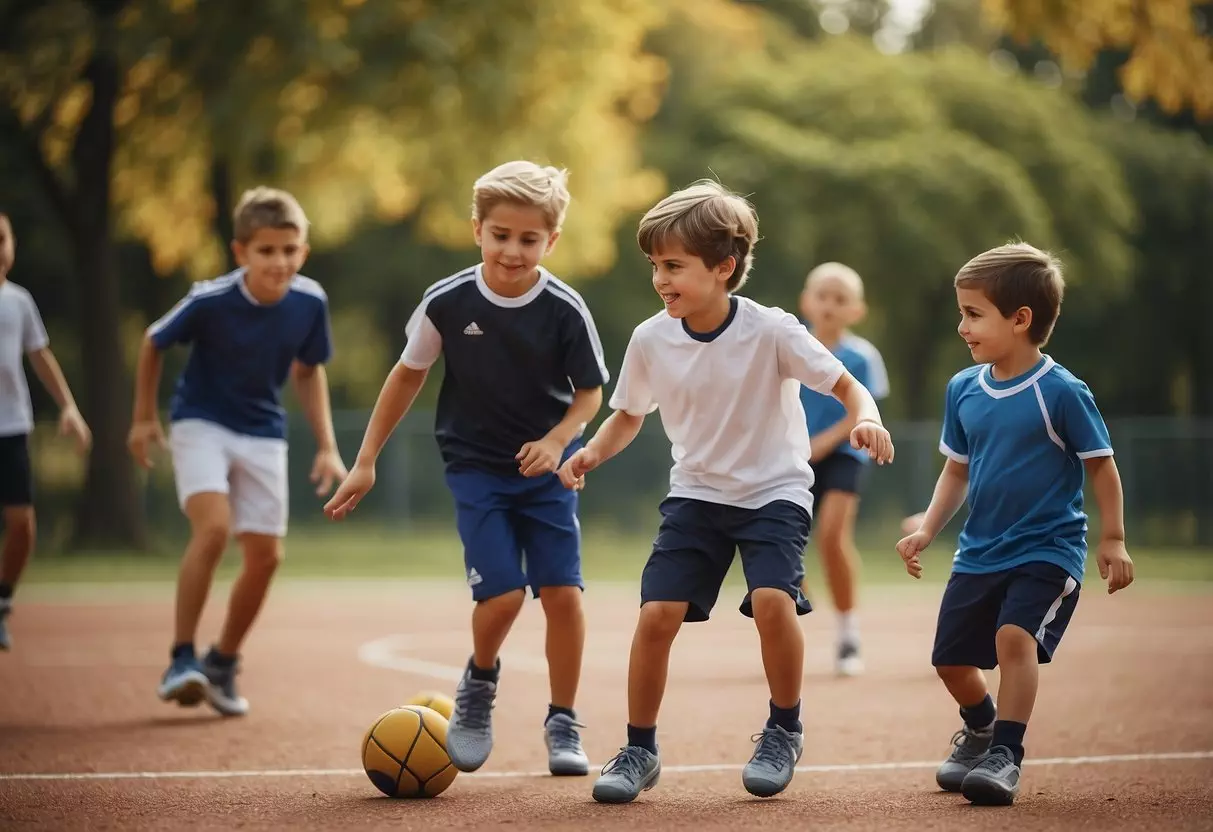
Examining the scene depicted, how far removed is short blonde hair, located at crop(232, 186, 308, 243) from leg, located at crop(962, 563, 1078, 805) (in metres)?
3.75

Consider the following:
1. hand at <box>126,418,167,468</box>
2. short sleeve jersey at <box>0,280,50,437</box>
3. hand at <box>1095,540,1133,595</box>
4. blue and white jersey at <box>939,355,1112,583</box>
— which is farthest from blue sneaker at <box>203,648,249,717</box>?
hand at <box>1095,540,1133,595</box>

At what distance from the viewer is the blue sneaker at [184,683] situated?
23.9 ft

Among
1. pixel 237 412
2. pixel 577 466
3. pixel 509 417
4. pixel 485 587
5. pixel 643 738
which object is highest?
pixel 509 417

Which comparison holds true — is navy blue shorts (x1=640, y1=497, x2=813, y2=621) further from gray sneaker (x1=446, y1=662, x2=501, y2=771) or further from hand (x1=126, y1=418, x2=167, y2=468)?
hand (x1=126, y1=418, x2=167, y2=468)

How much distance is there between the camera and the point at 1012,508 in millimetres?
5344

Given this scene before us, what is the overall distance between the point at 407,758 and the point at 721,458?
56.2 inches

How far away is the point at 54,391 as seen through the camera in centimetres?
900

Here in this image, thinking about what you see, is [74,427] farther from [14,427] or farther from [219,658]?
[219,658]


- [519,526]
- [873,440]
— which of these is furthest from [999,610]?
[519,526]

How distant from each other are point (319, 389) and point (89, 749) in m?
2.09

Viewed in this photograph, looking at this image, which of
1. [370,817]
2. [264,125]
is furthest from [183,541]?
[370,817]

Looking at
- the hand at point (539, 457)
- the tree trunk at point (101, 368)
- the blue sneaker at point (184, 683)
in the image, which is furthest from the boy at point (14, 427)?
the tree trunk at point (101, 368)

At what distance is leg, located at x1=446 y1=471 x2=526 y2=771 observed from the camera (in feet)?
18.7

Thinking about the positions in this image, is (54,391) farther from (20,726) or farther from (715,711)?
(715,711)
